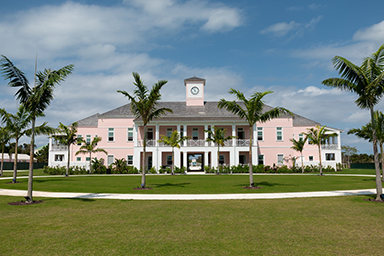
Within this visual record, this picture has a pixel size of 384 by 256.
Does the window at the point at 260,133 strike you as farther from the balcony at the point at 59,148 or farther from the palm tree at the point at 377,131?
the balcony at the point at 59,148

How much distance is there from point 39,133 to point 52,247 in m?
19.4

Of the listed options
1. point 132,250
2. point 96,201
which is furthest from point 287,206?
point 96,201

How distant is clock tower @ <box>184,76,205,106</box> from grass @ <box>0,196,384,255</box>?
110ft

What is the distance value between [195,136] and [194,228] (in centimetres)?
3343

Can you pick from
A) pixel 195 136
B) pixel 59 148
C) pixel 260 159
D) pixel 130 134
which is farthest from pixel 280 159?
pixel 59 148

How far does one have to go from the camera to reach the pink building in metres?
37.2

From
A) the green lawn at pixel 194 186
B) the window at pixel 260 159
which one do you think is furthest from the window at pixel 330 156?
the green lawn at pixel 194 186

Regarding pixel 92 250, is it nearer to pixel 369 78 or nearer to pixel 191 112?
pixel 369 78

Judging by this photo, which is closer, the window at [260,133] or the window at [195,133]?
the window at [195,133]

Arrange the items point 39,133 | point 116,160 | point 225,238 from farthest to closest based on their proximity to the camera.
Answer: point 116,160
point 39,133
point 225,238

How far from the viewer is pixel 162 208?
9.87 m

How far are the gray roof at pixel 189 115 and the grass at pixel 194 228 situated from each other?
88.8ft

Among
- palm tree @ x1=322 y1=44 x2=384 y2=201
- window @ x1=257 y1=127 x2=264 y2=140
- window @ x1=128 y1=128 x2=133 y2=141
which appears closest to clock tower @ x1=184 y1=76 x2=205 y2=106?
window @ x1=257 y1=127 x2=264 y2=140

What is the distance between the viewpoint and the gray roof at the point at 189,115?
3769 centimetres
